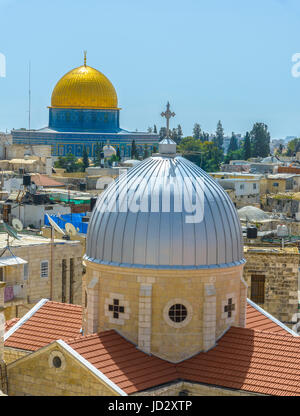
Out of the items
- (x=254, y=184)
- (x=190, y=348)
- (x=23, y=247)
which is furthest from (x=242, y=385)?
(x=254, y=184)

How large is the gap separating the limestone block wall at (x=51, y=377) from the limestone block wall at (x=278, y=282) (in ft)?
44.5

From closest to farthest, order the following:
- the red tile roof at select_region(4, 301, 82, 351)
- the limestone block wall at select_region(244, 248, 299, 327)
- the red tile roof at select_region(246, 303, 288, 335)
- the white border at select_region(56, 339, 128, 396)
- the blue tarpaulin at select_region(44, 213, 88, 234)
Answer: the white border at select_region(56, 339, 128, 396), the red tile roof at select_region(4, 301, 82, 351), the red tile roof at select_region(246, 303, 288, 335), the limestone block wall at select_region(244, 248, 299, 327), the blue tarpaulin at select_region(44, 213, 88, 234)

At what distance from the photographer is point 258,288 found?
1350 inches

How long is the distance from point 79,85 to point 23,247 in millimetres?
87169

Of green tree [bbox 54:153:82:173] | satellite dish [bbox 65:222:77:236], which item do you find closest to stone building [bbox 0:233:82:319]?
satellite dish [bbox 65:222:77:236]

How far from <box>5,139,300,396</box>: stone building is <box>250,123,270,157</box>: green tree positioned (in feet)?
383

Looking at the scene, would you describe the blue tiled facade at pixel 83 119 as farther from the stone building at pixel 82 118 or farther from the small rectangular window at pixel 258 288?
the small rectangular window at pixel 258 288

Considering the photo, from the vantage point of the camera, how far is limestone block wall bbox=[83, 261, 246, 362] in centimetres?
2288

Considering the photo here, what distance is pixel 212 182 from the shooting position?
24.7 meters

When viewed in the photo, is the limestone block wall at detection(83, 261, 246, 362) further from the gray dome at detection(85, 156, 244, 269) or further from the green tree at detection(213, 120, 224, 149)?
the green tree at detection(213, 120, 224, 149)

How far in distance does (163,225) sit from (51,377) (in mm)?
4581

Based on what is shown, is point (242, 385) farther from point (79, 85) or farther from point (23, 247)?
point (79, 85)

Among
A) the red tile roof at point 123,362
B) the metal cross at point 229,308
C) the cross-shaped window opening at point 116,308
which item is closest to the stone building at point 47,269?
the cross-shaped window opening at point 116,308

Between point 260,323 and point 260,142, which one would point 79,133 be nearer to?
point 260,142
